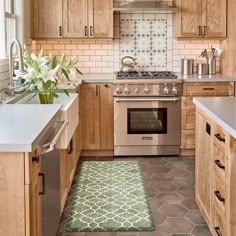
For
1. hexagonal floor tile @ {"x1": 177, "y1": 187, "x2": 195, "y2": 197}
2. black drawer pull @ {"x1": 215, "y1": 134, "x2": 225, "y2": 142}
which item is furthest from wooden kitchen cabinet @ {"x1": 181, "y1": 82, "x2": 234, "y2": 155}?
black drawer pull @ {"x1": 215, "y1": 134, "x2": 225, "y2": 142}

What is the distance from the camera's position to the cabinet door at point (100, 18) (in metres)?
5.88

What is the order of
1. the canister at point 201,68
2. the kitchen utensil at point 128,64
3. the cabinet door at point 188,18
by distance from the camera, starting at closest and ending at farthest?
the cabinet door at point 188,18 → the canister at point 201,68 → the kitchen utensil at point 128,64

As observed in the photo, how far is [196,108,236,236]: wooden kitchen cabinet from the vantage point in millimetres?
2674

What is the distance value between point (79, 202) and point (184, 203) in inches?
35.0

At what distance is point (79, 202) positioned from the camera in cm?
409

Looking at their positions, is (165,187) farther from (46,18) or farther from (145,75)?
(46,18)

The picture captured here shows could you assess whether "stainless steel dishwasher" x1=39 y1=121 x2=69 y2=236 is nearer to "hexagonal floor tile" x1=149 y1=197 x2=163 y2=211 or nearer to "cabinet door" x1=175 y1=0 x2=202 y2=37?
"hexagonal floor tile" x1=149 y1=197 x2=163 y2=211

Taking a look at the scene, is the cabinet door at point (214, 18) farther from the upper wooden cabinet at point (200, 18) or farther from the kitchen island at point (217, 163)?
the kitchen island at point (217, 163)

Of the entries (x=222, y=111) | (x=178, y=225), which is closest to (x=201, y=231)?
(x=178, y=225)

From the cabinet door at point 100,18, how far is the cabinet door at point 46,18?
391 mm

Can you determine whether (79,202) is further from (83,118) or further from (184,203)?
(83,118)

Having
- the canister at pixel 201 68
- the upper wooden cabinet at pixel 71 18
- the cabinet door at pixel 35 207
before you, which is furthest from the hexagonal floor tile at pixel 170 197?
the upper wooden cabinet at pixel 71 18

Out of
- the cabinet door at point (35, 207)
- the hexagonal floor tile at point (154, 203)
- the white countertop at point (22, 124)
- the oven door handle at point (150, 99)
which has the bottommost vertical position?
the hexagonal floor tile at point (154, 203)

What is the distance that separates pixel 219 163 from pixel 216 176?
0.43 ft
